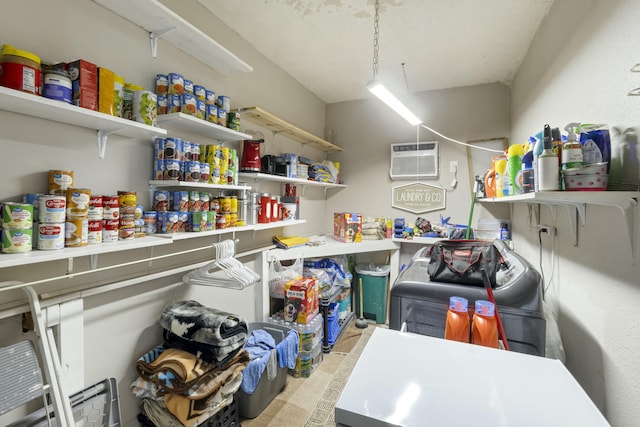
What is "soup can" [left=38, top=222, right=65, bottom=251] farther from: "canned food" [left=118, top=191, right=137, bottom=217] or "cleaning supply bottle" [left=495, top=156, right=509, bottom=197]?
"cleaning supply bottle" [left=495, top=156, right=509, bottom=197]

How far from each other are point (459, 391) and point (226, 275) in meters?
1.44

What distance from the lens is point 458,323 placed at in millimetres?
1344

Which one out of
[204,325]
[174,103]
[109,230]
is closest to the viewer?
[109,230]

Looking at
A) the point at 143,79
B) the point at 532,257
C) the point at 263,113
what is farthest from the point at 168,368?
the point at 532,257

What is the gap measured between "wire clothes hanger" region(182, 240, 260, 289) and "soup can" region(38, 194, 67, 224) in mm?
824

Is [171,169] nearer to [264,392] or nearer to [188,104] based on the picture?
A: [188,104]

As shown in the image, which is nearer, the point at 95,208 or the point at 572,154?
the point at 572,154

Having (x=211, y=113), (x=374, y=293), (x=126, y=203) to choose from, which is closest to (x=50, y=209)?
(x=126, y=203)

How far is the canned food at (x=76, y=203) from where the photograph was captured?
1178 mm

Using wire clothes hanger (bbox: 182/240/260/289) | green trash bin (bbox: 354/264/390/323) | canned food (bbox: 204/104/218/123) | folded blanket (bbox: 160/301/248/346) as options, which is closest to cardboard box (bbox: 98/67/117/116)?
canned food (bbox: 204/104/218/123)

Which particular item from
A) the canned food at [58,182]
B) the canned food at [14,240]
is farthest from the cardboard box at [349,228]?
the canned food at [14,240]

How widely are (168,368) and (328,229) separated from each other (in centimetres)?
286

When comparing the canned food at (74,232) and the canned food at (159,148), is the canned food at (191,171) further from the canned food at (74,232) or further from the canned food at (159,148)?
the canned food at (74,232)

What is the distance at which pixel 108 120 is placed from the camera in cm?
126
